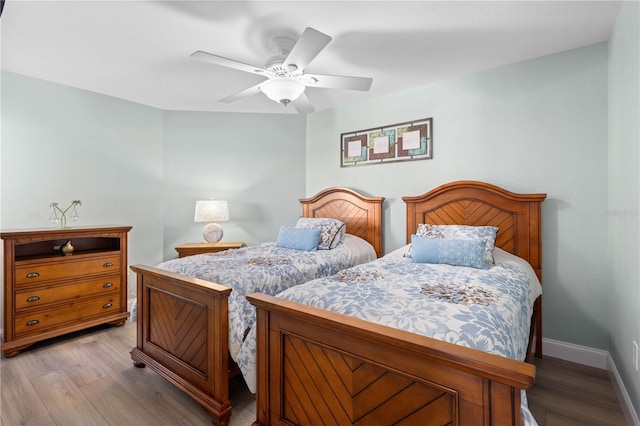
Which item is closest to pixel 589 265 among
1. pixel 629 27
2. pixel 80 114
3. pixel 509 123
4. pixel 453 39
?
pixel 509 123

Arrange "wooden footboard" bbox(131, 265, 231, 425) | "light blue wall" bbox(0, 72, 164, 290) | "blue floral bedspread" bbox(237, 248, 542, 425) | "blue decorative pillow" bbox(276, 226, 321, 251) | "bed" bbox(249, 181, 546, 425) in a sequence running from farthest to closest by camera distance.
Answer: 1. "blue decorative pillow" bbox(276, 226, 321, 251)
2. "light blue wall" bbox(0, 72, 164, 290)
3. "wooden footboard" bbox(131, 265, 231, 425)
4. "blue floral bedspread" bbox(237, 248, 542, 425)
5. "bed" bbox(249, 181, 546, 425)

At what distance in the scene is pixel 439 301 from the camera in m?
1.46

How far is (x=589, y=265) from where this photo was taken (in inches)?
94.8

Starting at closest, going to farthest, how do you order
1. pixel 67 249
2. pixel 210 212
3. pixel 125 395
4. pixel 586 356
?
pixel 125 395
pixel 586 356
pixel 67 249
pixel 210 212

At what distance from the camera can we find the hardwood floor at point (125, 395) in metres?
1.76

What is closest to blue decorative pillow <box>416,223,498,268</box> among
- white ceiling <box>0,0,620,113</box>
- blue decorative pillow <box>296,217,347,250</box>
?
blue decorative pillow <box>296,217,347,250</box>

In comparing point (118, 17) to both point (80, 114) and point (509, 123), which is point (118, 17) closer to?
point (80, 114)

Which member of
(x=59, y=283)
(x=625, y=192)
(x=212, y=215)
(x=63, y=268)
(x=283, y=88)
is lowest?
(x=59, y=283)

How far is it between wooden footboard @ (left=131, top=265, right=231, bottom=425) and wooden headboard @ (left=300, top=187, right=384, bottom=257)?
6.84 feet

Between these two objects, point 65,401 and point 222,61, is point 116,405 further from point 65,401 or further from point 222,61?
point 222,61

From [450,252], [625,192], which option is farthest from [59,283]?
[625,192]

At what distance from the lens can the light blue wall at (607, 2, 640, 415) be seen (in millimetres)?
1689

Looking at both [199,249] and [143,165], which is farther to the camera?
[143,165]

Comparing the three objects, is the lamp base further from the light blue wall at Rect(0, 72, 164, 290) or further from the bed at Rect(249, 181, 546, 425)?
the bed at Rect(249, 181, 546, 425)
